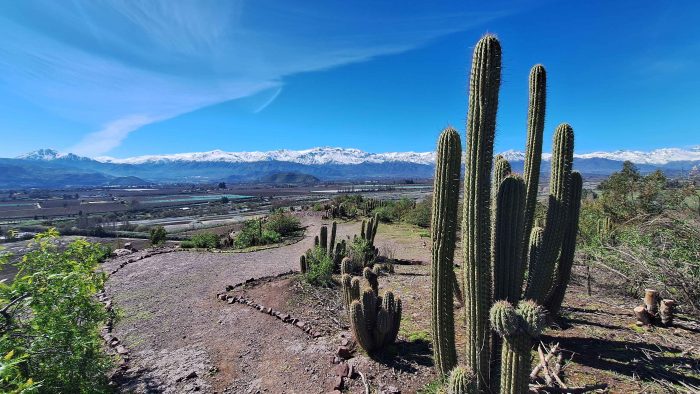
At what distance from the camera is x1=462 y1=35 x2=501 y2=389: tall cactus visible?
13.2 ft

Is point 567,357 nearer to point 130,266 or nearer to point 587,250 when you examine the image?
point 587,250

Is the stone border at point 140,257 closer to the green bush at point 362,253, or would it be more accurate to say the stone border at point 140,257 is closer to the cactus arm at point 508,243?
the green bush at point 362,253

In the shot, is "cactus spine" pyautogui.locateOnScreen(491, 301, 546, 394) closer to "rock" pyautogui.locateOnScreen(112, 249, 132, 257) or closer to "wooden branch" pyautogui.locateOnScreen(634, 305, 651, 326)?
"wooden branch" pyautogui.locateOnScreen(634, 305, 651, 326)

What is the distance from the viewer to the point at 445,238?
4555 mm

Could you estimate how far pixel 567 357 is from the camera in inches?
211

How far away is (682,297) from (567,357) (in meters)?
2.53

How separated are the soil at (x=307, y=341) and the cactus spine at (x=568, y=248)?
600mm

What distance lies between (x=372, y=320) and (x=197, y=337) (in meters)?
4.01

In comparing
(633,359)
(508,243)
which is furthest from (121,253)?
(633,359)

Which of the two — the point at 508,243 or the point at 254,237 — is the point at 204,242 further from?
the point at 508,243

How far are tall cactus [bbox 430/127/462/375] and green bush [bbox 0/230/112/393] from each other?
4280 millimetres

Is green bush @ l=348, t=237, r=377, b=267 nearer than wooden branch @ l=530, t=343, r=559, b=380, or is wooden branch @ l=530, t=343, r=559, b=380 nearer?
wooden branch @ l=530, t=343, r=559, b=380

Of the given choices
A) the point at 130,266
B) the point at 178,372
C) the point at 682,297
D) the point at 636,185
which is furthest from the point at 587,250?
the point at 130,266

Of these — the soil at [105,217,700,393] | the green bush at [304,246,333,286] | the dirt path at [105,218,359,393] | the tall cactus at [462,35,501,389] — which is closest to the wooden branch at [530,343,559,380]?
the soil at [105,217,700,393]
